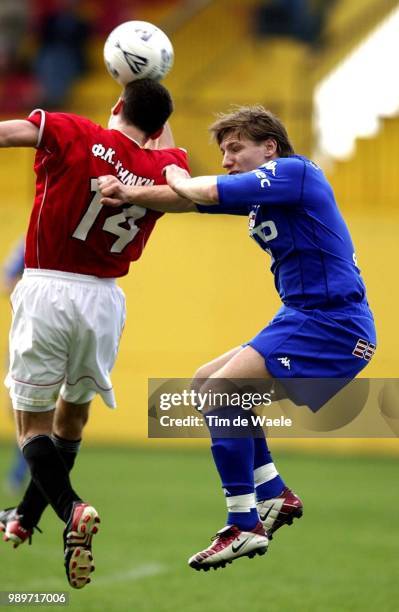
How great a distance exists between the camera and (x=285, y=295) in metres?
6.32

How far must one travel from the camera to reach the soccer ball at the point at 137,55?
251 inches

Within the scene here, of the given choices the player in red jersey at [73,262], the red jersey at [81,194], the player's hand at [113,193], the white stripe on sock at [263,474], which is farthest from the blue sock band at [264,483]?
the player's hand at [113,193]

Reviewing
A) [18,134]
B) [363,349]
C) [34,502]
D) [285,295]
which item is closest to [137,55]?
[18,134]

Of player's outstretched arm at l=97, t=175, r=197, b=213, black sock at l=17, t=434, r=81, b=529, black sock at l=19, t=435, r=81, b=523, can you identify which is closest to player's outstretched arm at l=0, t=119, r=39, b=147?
player's outstretched arm at l=97, t=175, r=197, b=213

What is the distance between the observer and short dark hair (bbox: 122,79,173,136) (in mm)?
6328

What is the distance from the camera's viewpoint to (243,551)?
6129mm

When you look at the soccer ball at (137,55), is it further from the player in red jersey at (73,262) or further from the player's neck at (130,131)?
the player's neck at (130,131)

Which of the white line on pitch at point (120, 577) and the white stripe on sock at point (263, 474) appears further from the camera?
the white line on pitch at point (120, 577)

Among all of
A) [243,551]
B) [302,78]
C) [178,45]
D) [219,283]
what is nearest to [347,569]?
[243,551]

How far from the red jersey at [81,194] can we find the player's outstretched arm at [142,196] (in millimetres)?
133

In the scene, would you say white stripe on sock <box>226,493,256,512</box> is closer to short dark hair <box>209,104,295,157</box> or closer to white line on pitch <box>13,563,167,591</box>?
short dark hair <box>209,104,295,157</box>

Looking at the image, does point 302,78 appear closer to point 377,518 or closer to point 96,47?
point 96,47

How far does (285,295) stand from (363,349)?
47cm

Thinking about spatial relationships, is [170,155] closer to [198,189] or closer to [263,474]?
[198,189]
